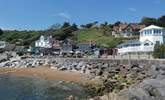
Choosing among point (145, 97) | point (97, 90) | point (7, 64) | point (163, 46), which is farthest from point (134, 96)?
point (7, 64)

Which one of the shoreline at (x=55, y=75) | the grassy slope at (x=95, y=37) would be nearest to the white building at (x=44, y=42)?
the grassy slope at (x=95, y=37)

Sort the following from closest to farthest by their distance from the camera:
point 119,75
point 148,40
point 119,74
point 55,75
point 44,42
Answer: point 119,75
point 119,74
point 55,75
point 148,40
point 44,42

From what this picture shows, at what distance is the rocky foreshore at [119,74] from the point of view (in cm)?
2261

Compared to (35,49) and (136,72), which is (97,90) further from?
(35,49)

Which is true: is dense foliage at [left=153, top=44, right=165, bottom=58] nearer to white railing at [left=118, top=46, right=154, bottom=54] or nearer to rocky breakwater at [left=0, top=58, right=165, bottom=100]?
white railing at [left=118, top=46, right=154, bottom=54]

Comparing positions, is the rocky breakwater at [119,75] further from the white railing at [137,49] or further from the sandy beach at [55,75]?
the white railing at [137,49]

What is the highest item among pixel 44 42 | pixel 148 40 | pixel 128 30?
pixel 128 30

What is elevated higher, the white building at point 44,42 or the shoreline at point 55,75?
the white building at point 44,42

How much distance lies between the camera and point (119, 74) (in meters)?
45.6

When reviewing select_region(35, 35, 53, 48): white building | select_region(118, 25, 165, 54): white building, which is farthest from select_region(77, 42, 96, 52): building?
select_region(118, 25, 165, 54): white building

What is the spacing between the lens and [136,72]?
47.3 meters

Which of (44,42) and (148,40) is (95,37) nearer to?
(44,42)

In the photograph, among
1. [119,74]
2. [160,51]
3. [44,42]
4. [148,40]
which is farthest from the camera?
[44,42]

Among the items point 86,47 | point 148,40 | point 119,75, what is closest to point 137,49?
point 148,40
